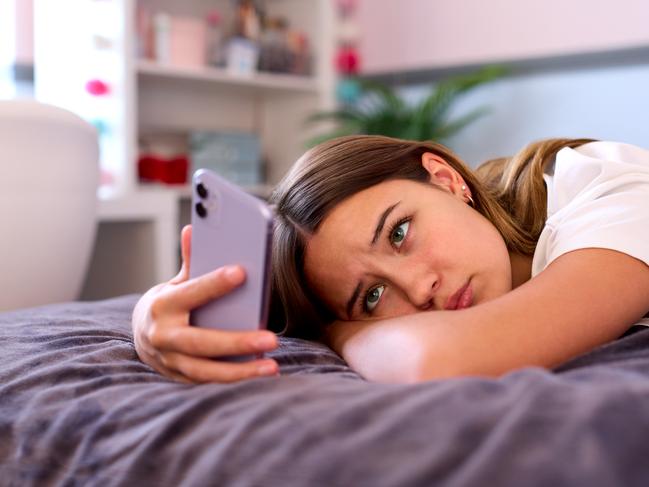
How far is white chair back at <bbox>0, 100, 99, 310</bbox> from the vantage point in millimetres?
1640

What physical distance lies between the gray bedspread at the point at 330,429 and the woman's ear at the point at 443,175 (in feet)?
1.21

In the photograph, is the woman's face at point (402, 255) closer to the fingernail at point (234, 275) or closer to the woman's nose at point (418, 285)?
the woman's nose at point (418, 285)

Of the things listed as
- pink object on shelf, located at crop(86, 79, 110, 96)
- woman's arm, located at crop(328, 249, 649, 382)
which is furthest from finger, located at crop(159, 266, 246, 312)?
pink object on shelf, located at crop(86, 79, 110, 96)

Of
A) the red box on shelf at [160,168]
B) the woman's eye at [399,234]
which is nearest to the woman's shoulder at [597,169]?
the woman's eye at [399,234]

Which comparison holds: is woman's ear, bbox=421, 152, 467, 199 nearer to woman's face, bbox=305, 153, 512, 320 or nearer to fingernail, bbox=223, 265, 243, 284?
woman's face, bbox=305, 153, 512, 320

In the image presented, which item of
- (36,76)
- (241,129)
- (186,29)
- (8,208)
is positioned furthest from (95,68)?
(8,208)

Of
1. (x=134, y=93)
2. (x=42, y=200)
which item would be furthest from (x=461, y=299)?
(x=134, y=93)

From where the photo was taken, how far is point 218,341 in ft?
2.40

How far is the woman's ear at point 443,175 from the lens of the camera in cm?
111

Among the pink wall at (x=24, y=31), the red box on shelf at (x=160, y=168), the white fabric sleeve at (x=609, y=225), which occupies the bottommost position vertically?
the red box on shelf at (x=160, y=168)

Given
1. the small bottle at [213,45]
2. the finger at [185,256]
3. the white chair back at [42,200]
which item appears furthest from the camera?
the small bottle at [213,45]

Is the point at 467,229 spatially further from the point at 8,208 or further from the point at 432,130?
the point at 432,130

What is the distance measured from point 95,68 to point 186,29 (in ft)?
1.49

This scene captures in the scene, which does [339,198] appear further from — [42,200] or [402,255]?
[42,200]
